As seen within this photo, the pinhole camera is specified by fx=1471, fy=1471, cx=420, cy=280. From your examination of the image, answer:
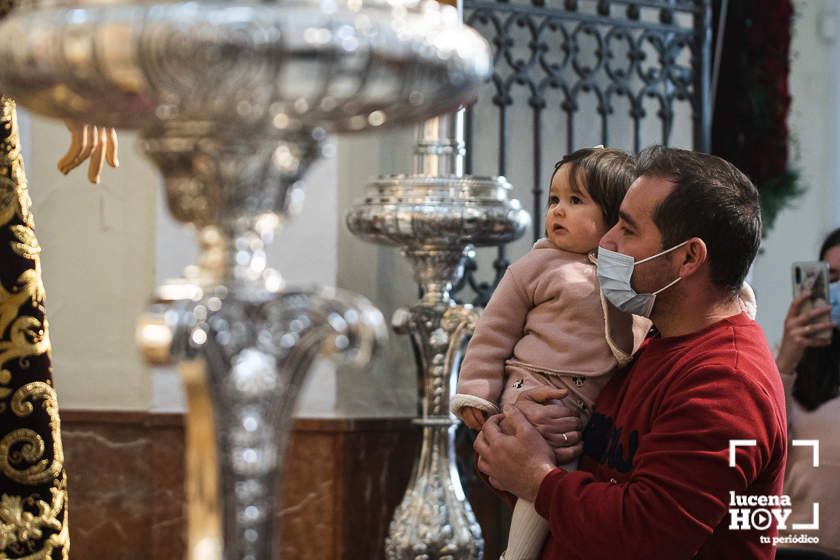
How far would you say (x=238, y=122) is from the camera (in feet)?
3.64

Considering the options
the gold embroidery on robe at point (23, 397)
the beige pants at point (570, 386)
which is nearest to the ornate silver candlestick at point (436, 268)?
the beige pants at point (570, 386)

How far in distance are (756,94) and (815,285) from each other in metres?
2.06

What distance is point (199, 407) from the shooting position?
110 centimetres

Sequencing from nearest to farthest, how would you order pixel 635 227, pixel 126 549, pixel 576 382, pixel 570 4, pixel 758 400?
pixel 758 400 → pixel 635 227 → pixel 576 382 → pixel 126 549 → pixel 570 4

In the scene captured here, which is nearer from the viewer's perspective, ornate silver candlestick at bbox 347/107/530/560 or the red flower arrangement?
ornate silver candlestick at bbox 347/107/530/560

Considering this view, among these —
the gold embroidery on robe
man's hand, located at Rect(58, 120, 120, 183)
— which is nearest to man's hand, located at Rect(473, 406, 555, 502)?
the gold embroidery on robe

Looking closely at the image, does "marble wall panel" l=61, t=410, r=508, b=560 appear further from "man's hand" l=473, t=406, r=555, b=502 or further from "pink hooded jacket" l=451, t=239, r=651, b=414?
"man's hand" l=473, t=406, r=555, b=502

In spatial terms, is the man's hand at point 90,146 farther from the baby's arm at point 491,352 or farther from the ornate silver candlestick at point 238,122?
the baby's arm at point 491,352

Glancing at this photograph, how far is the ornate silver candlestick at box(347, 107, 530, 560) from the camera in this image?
8.11 feet

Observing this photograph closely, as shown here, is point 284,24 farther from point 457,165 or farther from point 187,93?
point 457,165

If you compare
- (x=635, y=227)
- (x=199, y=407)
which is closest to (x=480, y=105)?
(x=635, y=227)

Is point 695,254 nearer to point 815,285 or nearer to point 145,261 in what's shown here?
point 815,285

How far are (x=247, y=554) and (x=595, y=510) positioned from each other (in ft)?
3.51

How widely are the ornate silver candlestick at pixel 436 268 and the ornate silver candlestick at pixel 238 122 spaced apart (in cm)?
130
